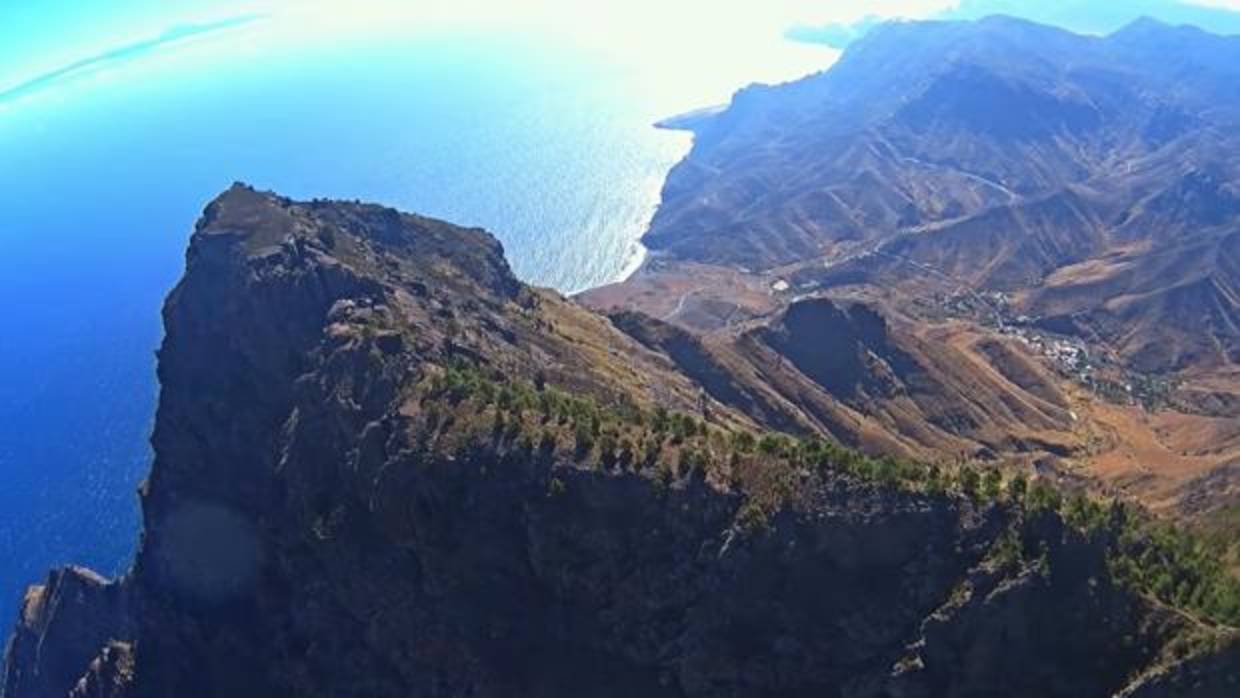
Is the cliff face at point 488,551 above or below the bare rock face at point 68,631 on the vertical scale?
above

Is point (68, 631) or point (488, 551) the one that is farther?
point (68, 631)

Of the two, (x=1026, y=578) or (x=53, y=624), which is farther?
(x=53, y=624)

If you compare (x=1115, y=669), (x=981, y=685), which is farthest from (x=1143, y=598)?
(x=981, y=685)

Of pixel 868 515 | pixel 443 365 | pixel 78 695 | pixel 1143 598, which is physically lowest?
pixel 78 695

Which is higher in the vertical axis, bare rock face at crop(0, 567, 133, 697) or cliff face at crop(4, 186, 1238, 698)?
cliff face at crop(4, 186, 1238, 698)

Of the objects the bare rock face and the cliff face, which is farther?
the bare rock face

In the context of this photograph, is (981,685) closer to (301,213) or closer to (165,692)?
(165,692)

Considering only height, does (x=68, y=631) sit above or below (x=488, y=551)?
below

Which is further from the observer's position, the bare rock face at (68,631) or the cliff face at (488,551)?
the bare rock face at (68,631)
